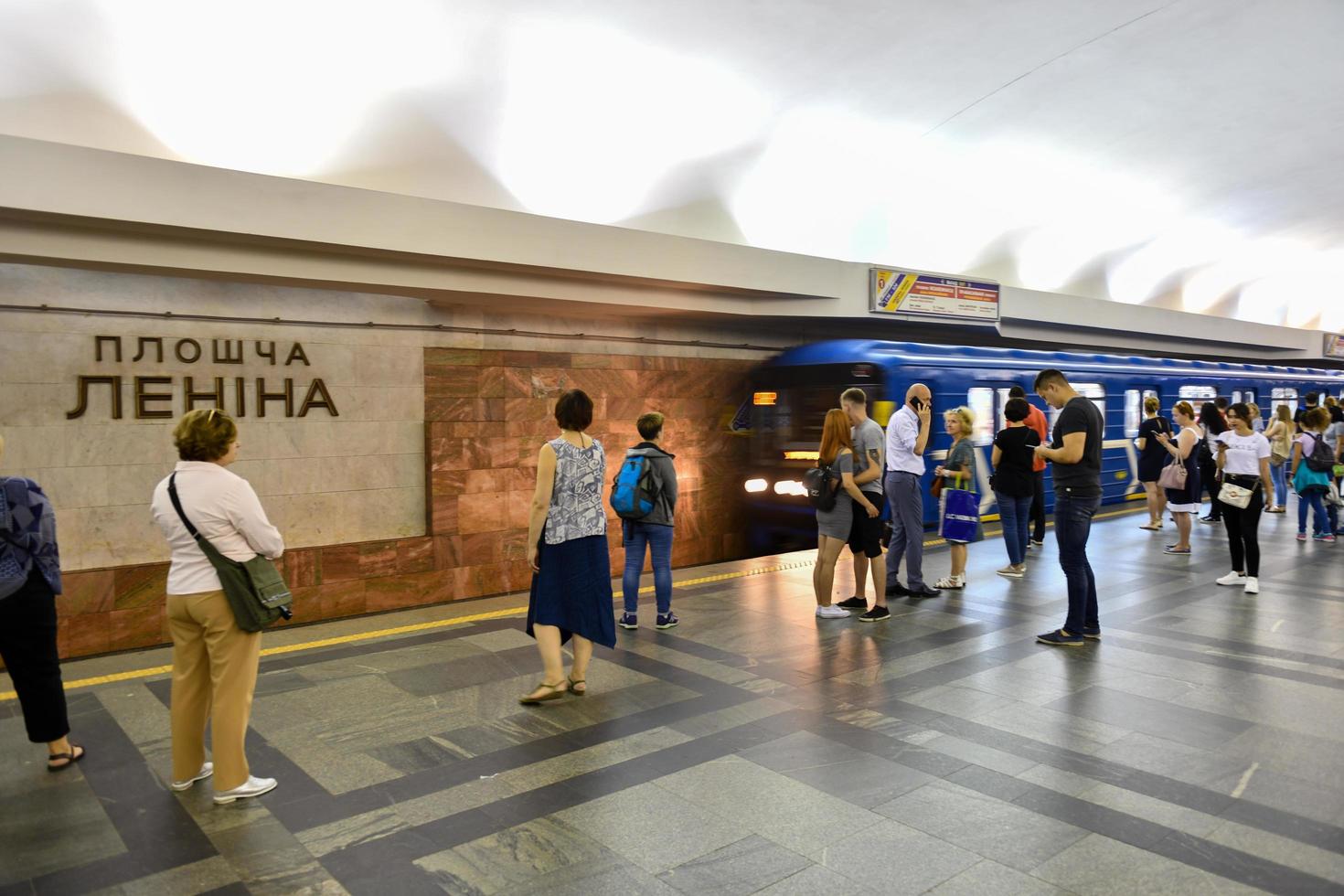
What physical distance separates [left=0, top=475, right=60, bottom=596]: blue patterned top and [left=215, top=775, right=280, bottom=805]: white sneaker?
1.37m

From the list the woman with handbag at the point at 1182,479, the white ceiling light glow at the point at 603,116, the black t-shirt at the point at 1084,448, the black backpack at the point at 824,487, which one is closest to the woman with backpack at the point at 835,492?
the black backpack at the point at 824,487

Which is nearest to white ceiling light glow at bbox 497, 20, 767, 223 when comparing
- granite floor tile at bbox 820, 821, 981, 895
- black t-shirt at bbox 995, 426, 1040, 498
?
black t-shirt at bbox 995, 426, 1040, 498

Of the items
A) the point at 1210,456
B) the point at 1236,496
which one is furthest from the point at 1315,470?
the point at 1236,496

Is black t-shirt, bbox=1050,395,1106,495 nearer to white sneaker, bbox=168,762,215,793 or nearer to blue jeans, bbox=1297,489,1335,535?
white sneaker, bbox=168,762,215,793

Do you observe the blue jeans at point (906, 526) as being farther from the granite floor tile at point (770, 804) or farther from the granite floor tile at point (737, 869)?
the granite floor tile at point (737, 869)

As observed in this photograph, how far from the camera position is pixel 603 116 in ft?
27.5

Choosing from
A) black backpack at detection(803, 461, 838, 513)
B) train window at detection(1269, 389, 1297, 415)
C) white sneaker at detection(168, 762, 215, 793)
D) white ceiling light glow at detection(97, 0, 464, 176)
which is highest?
white ceiling light glow at detection(97, 0, 464, 176)

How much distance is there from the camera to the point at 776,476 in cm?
1088

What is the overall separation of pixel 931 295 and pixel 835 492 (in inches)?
A: 272

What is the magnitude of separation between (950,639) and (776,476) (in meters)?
4.87

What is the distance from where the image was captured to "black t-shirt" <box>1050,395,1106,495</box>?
5.90 meters

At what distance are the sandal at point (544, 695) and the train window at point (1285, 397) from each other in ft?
65.4

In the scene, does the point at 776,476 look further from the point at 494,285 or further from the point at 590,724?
the point at 590,724

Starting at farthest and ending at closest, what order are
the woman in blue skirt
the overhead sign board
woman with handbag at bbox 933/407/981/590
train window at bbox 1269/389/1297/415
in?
train window at bbox 1269/389/1297/415, the overhead sign board, woman with handbag at bbox 933/407/981/590, the woman in blue skirt
